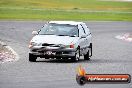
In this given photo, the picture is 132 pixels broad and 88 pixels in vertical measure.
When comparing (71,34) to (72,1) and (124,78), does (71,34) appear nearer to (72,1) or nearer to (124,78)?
(124,78)

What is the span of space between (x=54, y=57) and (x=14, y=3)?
79558 millimetres

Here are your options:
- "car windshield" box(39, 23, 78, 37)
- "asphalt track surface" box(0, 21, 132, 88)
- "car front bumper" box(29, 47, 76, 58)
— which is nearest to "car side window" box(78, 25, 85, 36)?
"car windshield" box(39, 23, 78, 37)

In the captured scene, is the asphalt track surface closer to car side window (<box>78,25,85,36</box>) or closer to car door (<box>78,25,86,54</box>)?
car door (<box>78,25,86,54</box>)

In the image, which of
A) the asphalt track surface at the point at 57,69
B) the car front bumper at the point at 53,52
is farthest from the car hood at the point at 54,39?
the asphalt track surface at the point at 57,69

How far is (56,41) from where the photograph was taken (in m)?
24.3

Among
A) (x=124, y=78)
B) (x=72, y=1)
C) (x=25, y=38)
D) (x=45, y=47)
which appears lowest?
(x=72, y=1)

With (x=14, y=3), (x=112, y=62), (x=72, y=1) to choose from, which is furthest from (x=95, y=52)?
(x=72, y=1)

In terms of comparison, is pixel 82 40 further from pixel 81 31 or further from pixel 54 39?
pixel 54 39

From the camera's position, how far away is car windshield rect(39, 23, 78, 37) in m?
25.4

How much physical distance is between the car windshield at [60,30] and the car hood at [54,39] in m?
0.47

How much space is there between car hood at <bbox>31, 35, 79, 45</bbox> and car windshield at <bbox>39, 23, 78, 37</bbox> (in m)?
0.47

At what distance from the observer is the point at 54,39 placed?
80.2 ft

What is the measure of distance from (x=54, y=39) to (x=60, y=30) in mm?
1234

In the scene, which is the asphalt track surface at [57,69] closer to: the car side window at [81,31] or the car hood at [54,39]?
the car hood at [54,39]
